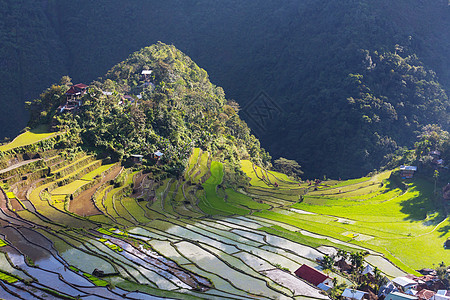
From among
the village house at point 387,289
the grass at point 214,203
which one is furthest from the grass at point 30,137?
the village house at point 387,289

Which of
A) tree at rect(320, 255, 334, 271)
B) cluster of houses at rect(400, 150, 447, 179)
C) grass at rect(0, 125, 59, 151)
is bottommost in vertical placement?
tree at rect(320, 255, 334, 271)

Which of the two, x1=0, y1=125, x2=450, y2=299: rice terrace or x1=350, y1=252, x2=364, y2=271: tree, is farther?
x1=350, y1=252, x2=364, y2=271: tree

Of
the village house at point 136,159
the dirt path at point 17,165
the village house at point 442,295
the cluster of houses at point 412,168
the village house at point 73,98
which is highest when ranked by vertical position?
the village house at point 73,98

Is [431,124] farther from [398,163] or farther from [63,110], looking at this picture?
[63,110]

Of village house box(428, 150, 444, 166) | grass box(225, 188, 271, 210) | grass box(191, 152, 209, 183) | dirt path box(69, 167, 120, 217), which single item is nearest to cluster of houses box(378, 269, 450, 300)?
grass box(225, 188, 271, 210)

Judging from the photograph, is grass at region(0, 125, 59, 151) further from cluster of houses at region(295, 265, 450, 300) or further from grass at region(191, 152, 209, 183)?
cluster of houses at region(295, 265, 450, 300)

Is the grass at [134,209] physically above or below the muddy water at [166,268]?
above

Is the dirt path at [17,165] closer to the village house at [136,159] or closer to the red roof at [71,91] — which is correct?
the village house at [136,159]

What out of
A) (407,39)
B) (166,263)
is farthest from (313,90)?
(166,263)
